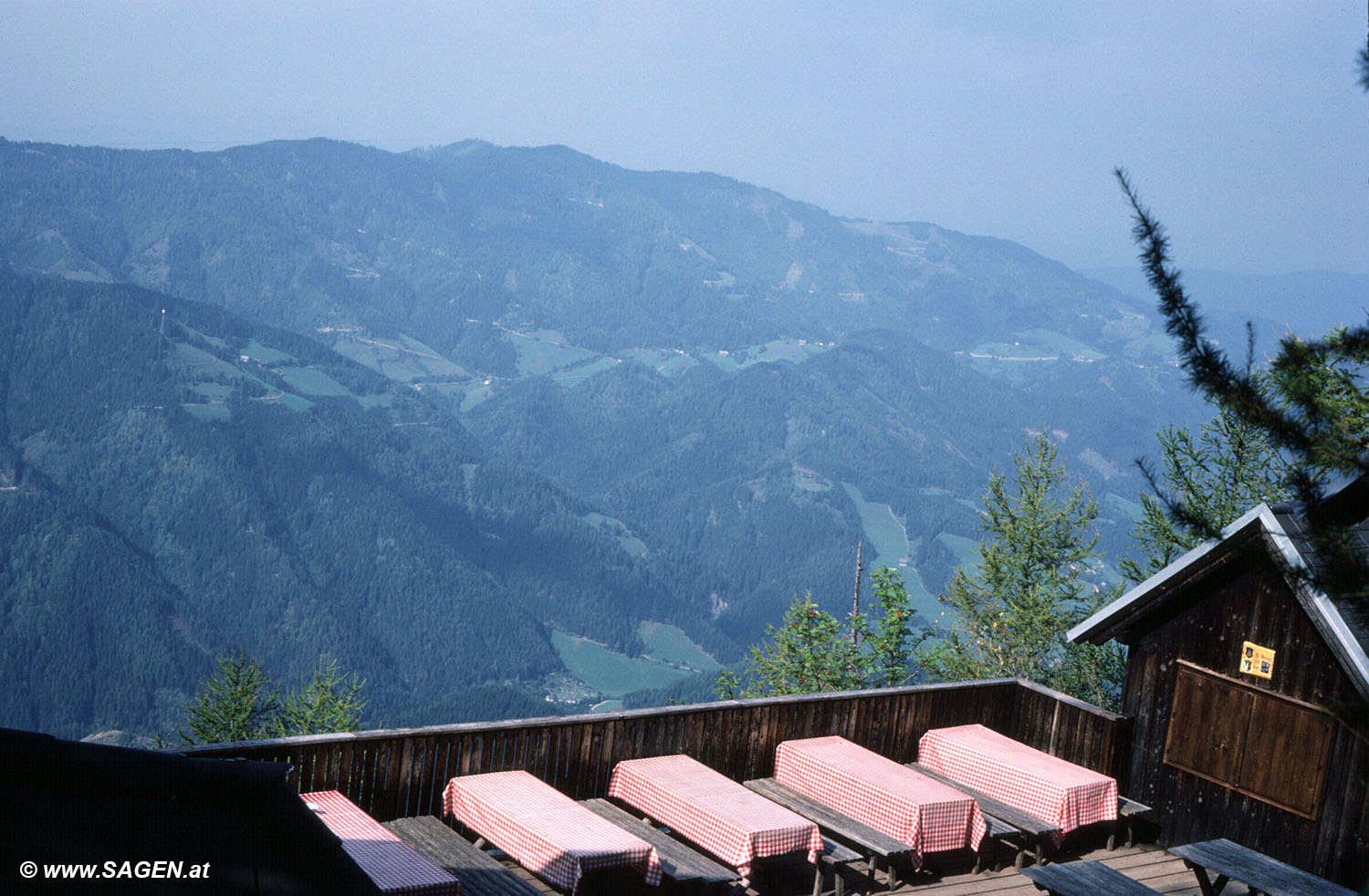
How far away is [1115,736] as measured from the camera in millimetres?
11438

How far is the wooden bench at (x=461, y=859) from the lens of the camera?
8.24 m

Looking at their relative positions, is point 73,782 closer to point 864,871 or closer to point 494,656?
point 864,871

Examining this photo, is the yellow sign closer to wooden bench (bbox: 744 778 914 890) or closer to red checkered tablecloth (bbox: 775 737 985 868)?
red checkered tablecloth (bbox: 775 737 985 868)

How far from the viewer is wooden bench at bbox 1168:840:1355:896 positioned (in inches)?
332

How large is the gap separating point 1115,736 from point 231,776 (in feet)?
28.8

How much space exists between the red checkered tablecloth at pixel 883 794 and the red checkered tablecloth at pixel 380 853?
141 inches

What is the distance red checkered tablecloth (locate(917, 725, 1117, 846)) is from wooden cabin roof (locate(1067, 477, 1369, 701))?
1175 mm

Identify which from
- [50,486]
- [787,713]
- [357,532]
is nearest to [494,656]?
[357,532]

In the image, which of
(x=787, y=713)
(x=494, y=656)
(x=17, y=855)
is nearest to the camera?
(x=17, y=855)

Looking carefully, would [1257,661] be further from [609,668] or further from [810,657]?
[609,668]

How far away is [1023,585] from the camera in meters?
33.4

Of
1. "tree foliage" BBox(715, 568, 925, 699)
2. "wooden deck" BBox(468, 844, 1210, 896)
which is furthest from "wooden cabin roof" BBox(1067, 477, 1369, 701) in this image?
"tree foliage" BBox(715, 568, 925, 699)

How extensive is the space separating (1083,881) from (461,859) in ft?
13.6

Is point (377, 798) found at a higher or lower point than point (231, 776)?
lower
